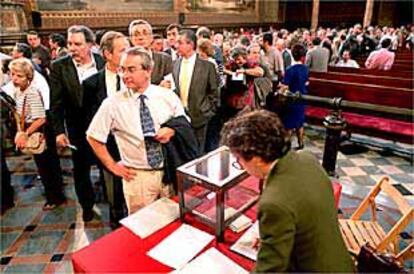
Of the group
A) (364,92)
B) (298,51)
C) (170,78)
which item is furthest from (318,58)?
(170,78)

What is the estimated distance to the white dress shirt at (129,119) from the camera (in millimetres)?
1957

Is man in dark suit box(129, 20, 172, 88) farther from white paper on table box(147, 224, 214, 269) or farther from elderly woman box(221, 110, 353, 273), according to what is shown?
elderly woman box(221, 110, 353, 273)

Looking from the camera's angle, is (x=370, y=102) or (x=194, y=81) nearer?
(x=194, y=81)

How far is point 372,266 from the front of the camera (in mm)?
1297

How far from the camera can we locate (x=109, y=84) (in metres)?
2.57

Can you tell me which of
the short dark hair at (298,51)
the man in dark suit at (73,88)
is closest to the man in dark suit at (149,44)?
the man in dark suit at (73,88)

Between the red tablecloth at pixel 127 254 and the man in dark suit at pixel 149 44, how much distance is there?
1.62 m

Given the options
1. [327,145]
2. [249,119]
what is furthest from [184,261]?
[327,145]

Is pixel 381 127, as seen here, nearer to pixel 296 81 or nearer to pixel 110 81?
pixel 296 81

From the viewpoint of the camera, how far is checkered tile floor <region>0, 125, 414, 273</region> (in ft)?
8.69

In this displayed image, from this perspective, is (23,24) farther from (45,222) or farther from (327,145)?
(327,145)

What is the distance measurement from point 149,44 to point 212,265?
230cm

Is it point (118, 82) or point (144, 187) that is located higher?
point (118, 82)

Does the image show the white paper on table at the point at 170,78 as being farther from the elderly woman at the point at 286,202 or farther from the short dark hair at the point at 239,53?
the elderly woman at the point at 286,202
